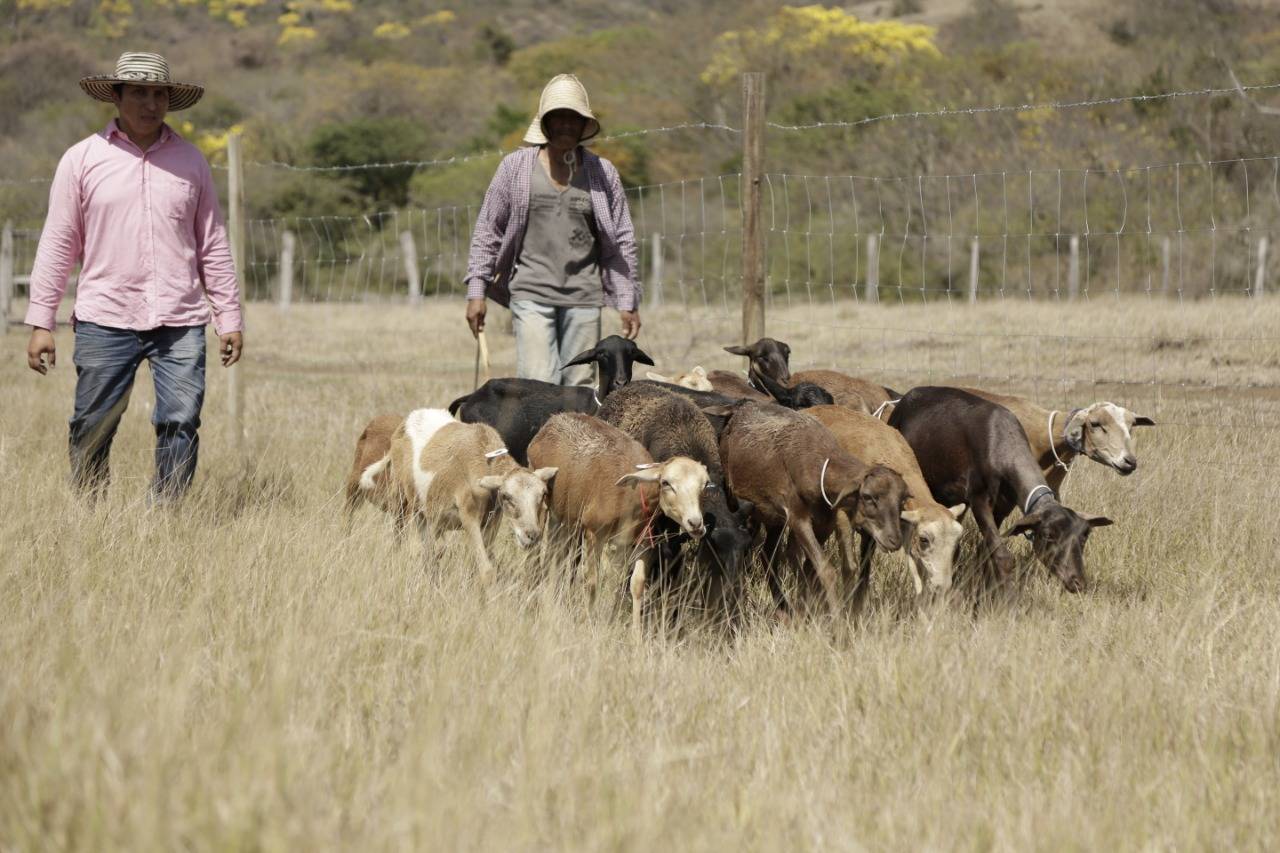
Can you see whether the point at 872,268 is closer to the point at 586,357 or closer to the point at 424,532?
the point at 586,357

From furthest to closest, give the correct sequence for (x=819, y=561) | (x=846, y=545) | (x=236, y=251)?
(x=236, y=251) < (x=846, y=545) < (x=819, y=561)

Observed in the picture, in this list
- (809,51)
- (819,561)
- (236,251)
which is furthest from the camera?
(809,51)

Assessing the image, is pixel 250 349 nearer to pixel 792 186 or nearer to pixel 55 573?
pixel 55 573

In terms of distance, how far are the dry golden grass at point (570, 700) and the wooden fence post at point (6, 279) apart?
1599 centimetres

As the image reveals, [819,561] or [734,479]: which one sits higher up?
[734,479]

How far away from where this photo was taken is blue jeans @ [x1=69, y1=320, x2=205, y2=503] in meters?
7.09

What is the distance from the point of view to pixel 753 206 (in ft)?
29.9

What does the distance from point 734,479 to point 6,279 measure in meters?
19.9

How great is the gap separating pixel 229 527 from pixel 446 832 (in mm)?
4064

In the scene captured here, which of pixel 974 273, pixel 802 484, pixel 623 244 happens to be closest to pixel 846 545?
pixel 802 484

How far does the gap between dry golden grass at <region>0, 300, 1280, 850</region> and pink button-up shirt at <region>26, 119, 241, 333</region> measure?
1.01 metres

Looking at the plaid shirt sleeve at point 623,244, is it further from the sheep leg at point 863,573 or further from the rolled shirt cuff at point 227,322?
the rolled shirt cuff at point 227,322

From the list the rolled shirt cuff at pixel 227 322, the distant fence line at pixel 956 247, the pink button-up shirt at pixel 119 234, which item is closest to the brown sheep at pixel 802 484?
the rolled shirt cuff at pixel 227 322

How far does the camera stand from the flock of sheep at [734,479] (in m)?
6.41
